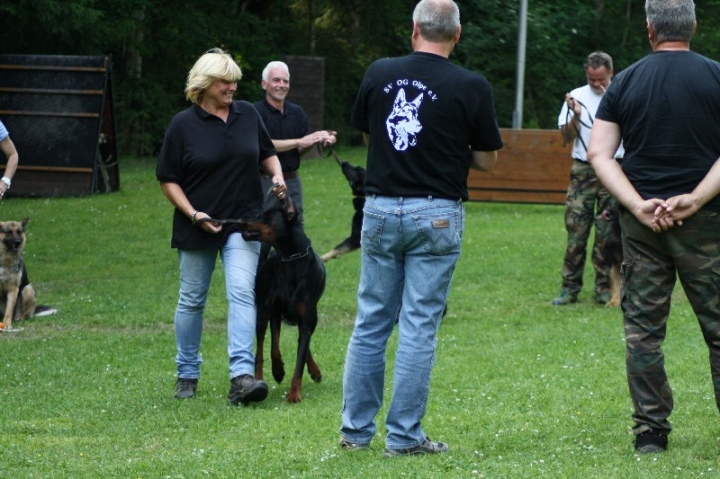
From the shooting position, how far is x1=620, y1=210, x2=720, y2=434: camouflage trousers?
4.91m

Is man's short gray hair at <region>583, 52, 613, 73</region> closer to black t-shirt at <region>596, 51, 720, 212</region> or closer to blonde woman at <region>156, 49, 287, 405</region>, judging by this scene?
blonde woman at <region>156, 49, 287, 405</region>

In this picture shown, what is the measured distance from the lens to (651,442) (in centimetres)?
504

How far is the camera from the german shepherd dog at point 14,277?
9.99 m

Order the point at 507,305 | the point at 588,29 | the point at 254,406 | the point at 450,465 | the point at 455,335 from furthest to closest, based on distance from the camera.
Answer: the point at 588,29, the point at 507,305, the point at 455,335, the point at 254,406, the point at 450,465

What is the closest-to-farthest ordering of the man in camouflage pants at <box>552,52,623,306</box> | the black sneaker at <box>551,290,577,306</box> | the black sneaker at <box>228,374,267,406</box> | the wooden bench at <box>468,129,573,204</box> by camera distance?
the black sneaker at <box>228,374,267,406</box> < the man in camouflage pants at <box>552,52,623,306</box> < the black sneaker at <box>551,290,577,306</box> < the wooden bench at <box>468,129,573,204</box>

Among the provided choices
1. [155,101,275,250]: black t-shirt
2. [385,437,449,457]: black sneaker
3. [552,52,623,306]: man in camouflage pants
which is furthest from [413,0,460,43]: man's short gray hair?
[552,52,623,306]: man in camouflage pants

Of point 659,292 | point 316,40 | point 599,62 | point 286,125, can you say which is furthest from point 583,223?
point 316,40

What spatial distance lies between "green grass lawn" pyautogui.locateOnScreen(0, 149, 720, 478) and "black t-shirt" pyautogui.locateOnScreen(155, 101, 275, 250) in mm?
1023

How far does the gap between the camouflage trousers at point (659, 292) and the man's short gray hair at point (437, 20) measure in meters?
1.13

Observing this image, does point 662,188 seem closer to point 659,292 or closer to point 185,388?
point 659,292

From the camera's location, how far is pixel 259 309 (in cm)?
714

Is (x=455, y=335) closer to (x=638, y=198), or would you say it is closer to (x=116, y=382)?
(x=116, y=382)

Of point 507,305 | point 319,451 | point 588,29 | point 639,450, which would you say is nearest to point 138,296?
point 507,305

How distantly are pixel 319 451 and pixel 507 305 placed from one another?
5.94m
